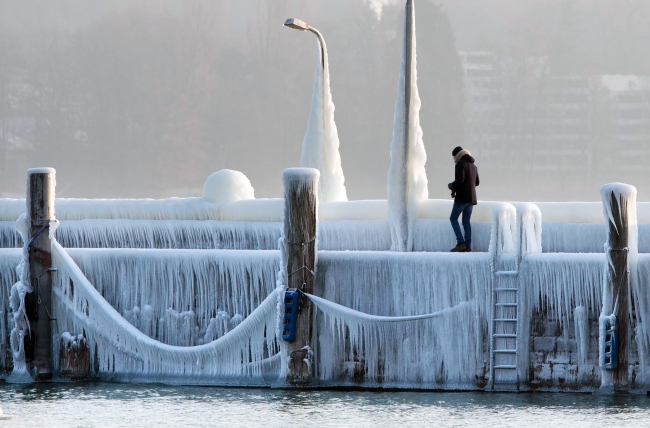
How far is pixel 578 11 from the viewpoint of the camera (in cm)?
5759

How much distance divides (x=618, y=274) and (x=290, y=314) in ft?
11.4

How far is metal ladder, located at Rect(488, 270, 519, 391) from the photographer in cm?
1130

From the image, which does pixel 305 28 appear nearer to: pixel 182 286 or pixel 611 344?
pixel 182 286

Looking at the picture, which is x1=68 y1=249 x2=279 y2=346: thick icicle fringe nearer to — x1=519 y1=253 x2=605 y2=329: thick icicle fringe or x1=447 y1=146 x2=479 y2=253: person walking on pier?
x1=447 y1=146 x2=479 y2=253: person walking on pier

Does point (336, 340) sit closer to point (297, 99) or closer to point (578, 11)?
Answer: point (297, 99)

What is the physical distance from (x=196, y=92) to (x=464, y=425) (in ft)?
143

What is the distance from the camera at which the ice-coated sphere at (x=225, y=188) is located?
1480cm

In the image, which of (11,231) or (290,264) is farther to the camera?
(11,231)

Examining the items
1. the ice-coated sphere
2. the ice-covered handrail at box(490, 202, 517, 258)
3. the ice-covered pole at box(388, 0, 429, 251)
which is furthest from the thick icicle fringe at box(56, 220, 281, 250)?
the ice-covered handrail at box(490, 202, 517, 258)

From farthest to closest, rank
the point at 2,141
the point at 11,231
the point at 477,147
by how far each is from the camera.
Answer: the point at 477,147, the point at 2,141, the point at 11,231

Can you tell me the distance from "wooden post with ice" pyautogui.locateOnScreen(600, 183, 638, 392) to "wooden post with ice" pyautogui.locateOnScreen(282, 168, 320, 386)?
3106mm

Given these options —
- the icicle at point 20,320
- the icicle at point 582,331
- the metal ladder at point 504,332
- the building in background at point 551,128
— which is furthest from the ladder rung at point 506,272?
the building in background at point 551,128

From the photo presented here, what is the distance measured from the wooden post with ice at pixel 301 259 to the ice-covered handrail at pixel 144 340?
402 millimetres

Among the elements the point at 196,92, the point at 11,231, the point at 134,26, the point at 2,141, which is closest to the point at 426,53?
the point at 196,92
